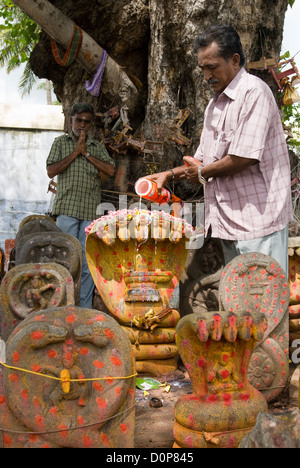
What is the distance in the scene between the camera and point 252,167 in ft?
9.49

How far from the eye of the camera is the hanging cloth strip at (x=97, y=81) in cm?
590

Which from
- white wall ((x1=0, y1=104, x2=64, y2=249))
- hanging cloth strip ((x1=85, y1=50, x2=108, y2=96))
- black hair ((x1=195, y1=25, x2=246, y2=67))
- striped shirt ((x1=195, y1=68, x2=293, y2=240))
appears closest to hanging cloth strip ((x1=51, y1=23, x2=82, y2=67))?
hanging cloth strip ((x1=85, y1=50, x2=108, y2=96))

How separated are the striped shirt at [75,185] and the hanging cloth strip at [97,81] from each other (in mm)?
1598

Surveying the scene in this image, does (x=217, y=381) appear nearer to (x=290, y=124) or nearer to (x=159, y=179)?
(x=159, y=179)

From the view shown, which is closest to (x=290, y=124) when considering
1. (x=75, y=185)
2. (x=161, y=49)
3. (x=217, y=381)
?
(x=161, y=49)

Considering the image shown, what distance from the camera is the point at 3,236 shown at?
1035 centimetres

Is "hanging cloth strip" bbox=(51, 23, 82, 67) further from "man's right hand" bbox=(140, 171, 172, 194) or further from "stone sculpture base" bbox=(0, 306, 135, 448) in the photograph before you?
"stone sculpture base" bbox=(0, 306, 135, 448)

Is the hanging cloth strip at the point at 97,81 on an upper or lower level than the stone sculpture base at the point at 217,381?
upper

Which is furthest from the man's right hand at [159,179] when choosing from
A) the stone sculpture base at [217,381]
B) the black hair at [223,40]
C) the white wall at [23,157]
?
the white wall at [23,157]

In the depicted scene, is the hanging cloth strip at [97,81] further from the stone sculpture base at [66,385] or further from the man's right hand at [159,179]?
the stone sculpture base at [66,385]

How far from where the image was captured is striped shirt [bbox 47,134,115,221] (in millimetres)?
4488

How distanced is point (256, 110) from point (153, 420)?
183 centimetres

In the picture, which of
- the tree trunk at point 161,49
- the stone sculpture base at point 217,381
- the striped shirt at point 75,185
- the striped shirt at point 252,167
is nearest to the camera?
the stone sculpture base at point 217,381

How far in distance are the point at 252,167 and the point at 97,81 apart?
3.63 m
